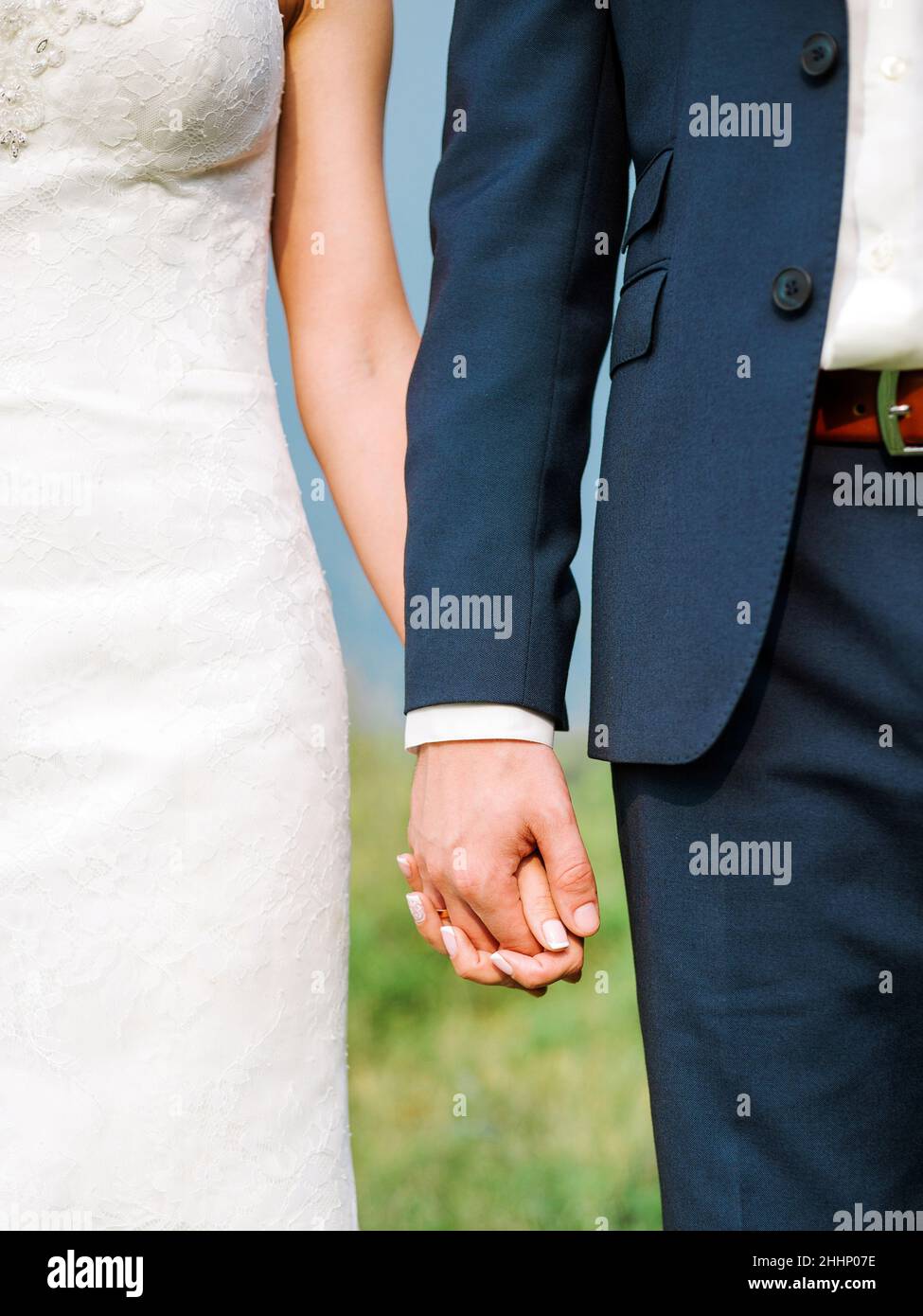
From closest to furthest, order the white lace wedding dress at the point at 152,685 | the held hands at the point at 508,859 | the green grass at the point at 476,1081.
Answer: the held hands at the point at 508,859 < the white lace wedding dress at the point at 152,685 < the green grass at the point at 476,1081

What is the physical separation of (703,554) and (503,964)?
396 mm

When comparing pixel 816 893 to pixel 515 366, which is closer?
pixel 816 893

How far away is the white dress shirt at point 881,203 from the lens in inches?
47.1

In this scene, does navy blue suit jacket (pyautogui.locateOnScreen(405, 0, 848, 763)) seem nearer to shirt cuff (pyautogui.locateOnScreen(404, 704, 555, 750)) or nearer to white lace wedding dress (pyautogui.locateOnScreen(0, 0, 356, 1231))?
shirt cuff (pyautogui.locateOnScreen(404, 704, 555, 750))

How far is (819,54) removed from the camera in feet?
4.14

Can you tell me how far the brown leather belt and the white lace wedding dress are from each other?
65 centimetres

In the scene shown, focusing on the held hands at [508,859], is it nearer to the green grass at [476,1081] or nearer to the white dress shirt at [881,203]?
the white dress shirt at [881,203]

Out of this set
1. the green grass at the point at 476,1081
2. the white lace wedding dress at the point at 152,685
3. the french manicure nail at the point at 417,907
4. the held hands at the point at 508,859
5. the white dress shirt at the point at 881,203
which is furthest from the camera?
the green grass at the point at 476,1081

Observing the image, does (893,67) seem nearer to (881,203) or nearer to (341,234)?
(881,203)

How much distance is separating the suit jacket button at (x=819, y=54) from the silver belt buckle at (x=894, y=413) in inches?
9.7

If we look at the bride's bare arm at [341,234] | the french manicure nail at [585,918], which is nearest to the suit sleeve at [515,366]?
the french manicure nail at [585,918]

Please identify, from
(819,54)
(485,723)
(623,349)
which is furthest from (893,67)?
(485,723)

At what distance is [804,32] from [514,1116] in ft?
9.75
